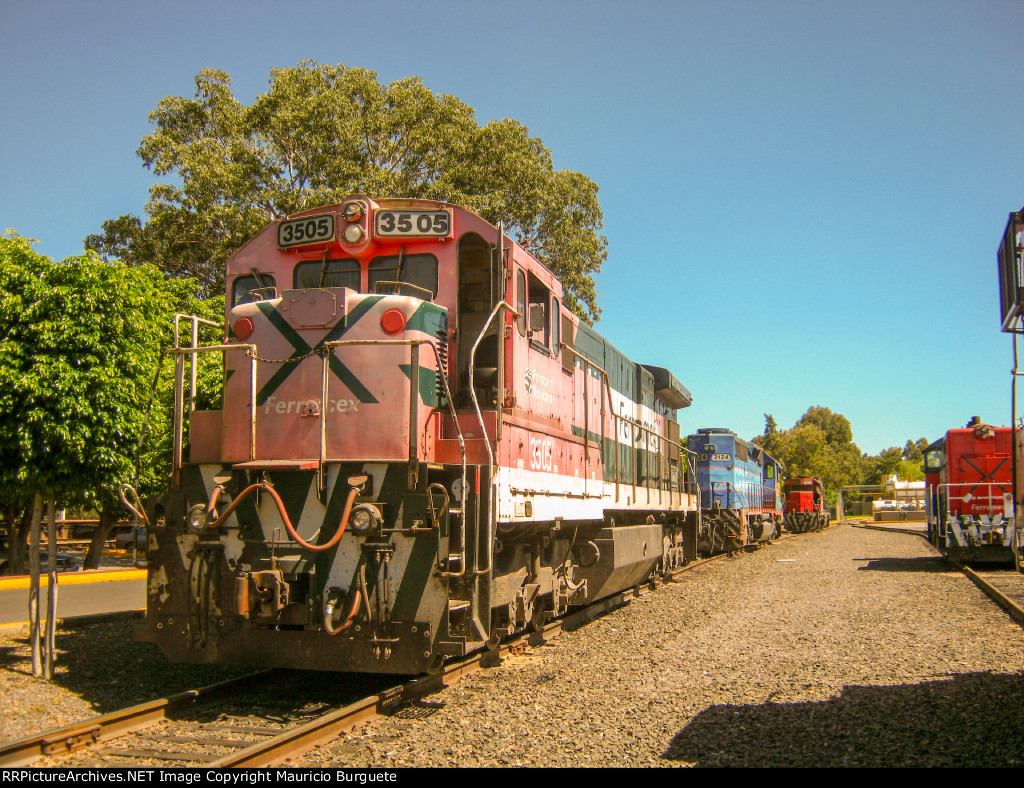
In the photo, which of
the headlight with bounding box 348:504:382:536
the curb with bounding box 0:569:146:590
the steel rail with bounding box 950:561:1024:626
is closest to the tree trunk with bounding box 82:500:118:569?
the curb with bounding box 0:569:146:590

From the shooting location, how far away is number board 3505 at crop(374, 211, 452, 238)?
20.8 feet

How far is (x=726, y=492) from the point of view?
21625mm

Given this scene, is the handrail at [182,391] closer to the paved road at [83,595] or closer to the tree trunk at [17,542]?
the paved road at [83,595]

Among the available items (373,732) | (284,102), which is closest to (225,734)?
(373,732)

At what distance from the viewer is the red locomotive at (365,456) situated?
17.5 ft

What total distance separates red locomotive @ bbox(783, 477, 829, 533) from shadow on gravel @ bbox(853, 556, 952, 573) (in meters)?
19.8

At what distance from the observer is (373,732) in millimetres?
4961

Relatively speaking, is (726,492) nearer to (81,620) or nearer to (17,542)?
(81,620)

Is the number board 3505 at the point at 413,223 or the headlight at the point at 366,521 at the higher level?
the number board 3505 at the point at 413,223

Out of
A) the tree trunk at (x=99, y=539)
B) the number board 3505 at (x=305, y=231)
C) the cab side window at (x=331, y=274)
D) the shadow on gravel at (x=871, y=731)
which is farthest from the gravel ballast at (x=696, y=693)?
the tree trunk at (x=99, y=539)

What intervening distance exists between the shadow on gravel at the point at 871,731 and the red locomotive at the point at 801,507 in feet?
115

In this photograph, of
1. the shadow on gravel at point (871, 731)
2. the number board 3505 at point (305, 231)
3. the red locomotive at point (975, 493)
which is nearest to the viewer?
the shadow on gravel at point (871, 731)

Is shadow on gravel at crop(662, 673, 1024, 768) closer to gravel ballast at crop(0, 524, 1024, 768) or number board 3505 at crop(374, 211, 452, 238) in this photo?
gravel ballast at crop(0, 524, 1024, 768)

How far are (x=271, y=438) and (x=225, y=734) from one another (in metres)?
1.96
